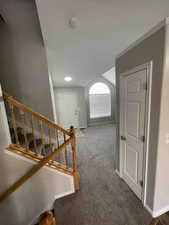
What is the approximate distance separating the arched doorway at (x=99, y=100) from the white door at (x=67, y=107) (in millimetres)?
909

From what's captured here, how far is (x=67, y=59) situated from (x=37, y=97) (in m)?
1.37

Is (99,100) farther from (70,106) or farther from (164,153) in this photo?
(164,153)

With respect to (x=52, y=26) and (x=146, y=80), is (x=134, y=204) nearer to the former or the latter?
(x=146, y=80)

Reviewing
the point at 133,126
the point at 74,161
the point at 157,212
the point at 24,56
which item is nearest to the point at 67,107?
the point at 24,56

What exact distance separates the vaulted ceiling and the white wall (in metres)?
2.13

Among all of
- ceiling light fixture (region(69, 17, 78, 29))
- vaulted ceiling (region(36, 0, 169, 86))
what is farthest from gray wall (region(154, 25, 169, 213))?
ceiling light fixture (region(69, 17, 78, 29))

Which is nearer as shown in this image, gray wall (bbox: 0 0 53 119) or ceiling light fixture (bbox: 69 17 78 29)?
ceiling light fixture (bbox: 69 17 78 29)

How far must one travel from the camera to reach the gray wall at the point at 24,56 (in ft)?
8.01

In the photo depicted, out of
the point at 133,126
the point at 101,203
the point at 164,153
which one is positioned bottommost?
the point at 101,203

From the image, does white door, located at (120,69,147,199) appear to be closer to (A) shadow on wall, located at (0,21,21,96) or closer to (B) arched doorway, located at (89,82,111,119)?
(A) shadow on wall, located at (0,21,21,96)

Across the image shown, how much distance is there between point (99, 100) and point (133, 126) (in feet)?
14.3

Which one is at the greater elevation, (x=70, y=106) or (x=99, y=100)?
(x=99, y=100)

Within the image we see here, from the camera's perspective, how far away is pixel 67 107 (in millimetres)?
5273

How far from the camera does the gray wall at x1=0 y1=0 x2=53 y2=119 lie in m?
2.44
